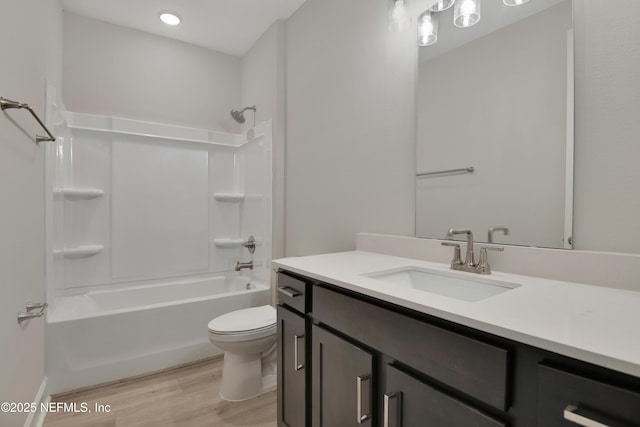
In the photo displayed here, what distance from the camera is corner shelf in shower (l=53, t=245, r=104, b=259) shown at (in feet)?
8.41

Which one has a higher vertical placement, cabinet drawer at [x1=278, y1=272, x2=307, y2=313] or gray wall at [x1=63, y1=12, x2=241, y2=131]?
gray wall at [x1=63, y1=12, x2=241, y2=131]

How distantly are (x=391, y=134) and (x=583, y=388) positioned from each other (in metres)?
1.38

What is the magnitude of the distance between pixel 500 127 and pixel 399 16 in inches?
31.6

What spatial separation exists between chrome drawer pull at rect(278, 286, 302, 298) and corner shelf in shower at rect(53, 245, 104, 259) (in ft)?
6.80

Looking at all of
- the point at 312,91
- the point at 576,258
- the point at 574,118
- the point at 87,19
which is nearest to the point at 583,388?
the point at 576,258

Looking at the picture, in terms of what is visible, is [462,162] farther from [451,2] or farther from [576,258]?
[451,2]

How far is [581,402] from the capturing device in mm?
562

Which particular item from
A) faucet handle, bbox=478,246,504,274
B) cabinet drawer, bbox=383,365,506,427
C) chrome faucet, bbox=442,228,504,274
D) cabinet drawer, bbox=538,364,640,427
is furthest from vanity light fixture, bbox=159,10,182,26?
cabinet drawer, bbox=538,364,640,427

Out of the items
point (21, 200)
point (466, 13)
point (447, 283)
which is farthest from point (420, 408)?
point (21, 200)

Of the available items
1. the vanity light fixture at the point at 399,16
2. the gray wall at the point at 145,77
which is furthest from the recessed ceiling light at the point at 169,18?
the vanity light fixture at the point at 399,16

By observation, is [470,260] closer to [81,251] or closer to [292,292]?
[292,292]

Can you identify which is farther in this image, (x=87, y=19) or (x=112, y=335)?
(x=87, y=19)

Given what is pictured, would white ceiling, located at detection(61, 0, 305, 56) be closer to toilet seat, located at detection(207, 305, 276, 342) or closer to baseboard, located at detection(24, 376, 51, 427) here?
toilet seat, located at detection(207, 305, 276, 342)

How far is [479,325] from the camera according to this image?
0.69m
